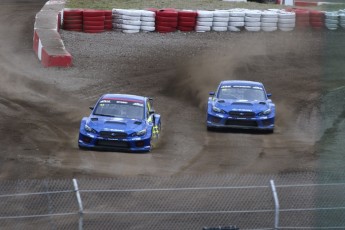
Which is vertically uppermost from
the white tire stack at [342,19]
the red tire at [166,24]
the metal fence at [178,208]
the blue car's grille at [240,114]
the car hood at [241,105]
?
the metal fence at [178,208]

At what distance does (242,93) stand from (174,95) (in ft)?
14.6

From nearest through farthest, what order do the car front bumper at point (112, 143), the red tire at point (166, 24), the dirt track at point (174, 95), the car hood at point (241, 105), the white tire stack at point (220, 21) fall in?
the dirt track at point (174, 95) < the car front bumper at point (112, 143) < the car hood at point (241, 105) < the red tire at point (166, 24) < the white tire stack at point (220, 21)

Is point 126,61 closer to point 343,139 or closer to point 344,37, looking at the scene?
point 344,37

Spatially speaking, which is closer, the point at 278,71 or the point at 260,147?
the point at 260,147

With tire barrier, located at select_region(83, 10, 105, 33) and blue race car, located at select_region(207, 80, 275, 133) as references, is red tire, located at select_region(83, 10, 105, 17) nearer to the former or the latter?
tire barrier, located at select_region(83, 10, 105, 33)

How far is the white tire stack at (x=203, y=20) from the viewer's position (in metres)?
37.7

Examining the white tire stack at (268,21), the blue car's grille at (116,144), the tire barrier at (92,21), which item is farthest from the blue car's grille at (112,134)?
the white tire stack at (268,21)

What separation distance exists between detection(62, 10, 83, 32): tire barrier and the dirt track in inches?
29.4

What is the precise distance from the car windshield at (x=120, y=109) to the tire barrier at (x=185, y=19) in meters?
15.5

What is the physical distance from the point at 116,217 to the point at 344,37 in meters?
22.2

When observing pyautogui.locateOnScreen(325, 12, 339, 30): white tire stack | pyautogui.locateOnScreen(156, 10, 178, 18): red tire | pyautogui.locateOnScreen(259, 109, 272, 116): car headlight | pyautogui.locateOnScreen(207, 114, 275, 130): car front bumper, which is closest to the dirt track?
pyautogui.locateOnScreen(207, 114, 275, 130): car front bumper

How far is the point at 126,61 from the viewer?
33.0 meters

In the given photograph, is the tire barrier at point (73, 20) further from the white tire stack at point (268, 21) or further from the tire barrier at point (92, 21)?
the white tire stack at point (268, 21)

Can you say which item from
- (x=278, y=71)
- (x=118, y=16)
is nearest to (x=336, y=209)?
(x=278, y=71)
